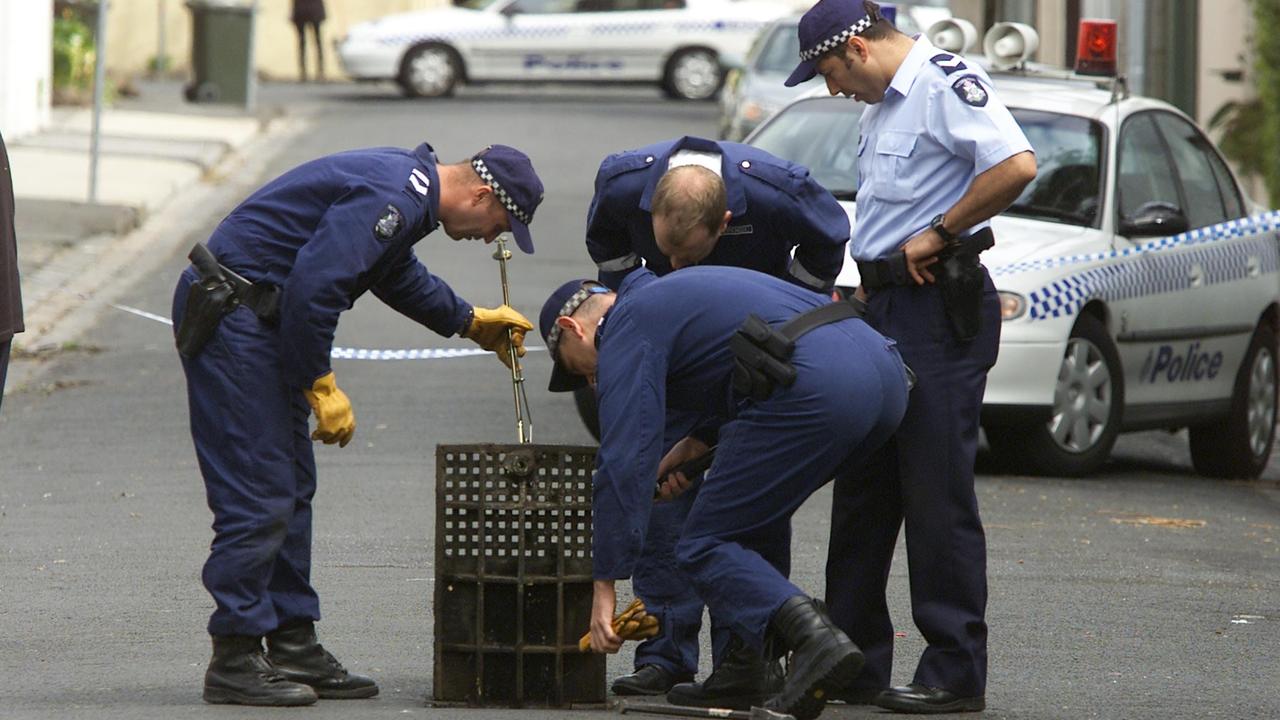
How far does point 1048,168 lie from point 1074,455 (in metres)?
1.34

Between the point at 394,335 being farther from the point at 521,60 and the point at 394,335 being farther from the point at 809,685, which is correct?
the point at 521,60

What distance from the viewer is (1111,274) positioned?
973 centimetres

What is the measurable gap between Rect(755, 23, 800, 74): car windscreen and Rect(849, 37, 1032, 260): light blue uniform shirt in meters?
14.2

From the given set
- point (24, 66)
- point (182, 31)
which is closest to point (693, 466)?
point (24, 66)

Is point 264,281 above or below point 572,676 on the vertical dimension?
above

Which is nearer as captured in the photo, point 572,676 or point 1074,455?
point 572,676

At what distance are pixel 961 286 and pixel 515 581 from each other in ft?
Result: 4.49

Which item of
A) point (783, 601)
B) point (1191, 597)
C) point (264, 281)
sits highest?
point (264, 281)

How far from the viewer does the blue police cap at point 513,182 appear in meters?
5.60

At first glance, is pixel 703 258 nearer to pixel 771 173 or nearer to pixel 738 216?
pixel 738 216

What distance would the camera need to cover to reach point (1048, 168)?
10.1 metres

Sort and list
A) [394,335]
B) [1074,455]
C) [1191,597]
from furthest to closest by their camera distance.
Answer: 1. [394,335]
2. [1074,455]
3. [1191,597]

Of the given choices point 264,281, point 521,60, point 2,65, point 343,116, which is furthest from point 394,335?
point 521,60

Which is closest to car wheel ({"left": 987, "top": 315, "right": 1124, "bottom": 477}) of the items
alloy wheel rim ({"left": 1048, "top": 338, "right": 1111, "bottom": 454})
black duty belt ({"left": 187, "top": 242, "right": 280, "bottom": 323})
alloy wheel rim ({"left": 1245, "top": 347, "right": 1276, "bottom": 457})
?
alloy wheel rim ({"left": 1048, "top": 338, "right": 1111, "bottom": 454})
